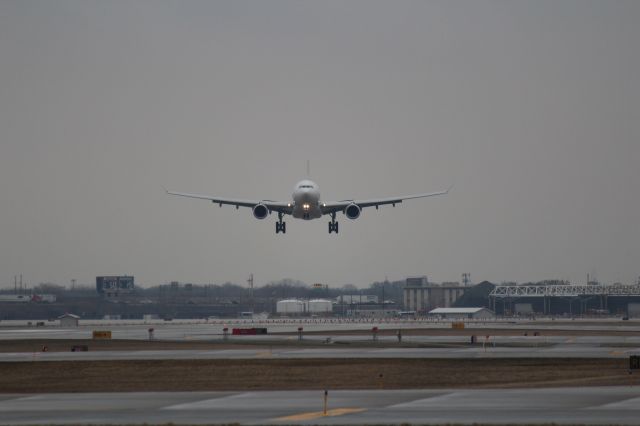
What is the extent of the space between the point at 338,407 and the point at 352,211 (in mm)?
65274

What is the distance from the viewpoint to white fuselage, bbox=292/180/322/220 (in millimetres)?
103000

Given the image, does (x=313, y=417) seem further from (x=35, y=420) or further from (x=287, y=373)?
(x=287, y=373)

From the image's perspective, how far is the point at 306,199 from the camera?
10300cm

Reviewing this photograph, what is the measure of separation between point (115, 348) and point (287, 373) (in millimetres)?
31851

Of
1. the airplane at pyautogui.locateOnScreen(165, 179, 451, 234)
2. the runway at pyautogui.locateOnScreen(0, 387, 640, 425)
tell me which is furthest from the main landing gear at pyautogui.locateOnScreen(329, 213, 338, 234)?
the runway at pyautogui.locateOnScreen(0, 387, 640, 425)

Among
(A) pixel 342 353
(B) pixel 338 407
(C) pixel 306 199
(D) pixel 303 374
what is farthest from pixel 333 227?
(B) pixel 338 407

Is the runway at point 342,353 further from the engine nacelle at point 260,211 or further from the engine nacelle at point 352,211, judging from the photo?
the engine nacelle at point 352,211

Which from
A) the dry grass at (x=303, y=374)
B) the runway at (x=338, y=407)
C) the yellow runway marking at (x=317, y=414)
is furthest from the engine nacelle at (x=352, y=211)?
the yellow runway marking at (x=317, y=414)

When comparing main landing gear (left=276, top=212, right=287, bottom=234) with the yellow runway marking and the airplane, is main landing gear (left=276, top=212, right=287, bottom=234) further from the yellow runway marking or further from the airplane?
the yellow runway marking

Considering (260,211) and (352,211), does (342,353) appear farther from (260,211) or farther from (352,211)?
(352,211)

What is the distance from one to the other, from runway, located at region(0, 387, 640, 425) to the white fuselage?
5141cm

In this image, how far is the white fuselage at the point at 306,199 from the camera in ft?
338

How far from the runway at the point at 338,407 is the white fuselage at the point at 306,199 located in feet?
169

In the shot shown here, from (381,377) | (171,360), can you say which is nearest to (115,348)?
(171,360)
